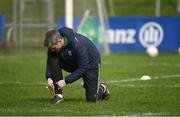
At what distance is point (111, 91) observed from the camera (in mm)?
14016

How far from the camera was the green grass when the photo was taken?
1098 cm

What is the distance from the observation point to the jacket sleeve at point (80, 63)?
458 inches

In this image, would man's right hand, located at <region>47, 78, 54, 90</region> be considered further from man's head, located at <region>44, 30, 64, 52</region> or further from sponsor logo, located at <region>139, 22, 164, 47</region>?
sponsor logo, located at <region>139, 22, 164, 47</region>

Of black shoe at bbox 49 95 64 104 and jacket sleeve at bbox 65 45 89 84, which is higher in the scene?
jacket sleeve at bbox 65 45 89 84

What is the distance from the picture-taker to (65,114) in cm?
1051

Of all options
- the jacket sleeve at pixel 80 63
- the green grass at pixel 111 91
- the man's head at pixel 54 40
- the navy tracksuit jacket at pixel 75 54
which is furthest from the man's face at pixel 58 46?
the green grass at pixel 111 91

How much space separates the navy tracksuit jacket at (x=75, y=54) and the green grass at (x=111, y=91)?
1.81ft

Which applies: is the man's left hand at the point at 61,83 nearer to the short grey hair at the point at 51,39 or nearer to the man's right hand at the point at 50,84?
the man's right hand at the point at 50,84

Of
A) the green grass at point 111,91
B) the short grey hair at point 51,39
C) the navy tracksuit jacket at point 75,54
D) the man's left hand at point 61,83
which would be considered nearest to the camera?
the green grass at point 111,91

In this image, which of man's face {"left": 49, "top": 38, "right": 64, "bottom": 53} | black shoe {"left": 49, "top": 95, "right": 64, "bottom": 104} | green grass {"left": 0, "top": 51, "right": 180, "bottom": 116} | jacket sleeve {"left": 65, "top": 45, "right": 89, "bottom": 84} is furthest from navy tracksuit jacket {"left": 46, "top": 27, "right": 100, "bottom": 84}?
green grass {"left": 0, "top": 51, "right": 180, "bottom": 116}

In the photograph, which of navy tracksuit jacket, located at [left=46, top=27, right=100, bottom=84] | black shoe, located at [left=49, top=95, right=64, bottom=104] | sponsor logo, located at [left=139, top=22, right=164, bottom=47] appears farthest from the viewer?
sponsor logo, located at [left=139, top=22, right=164, bottom=47]

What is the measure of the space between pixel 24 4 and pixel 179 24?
644 cm

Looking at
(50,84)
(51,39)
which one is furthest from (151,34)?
(51,39)

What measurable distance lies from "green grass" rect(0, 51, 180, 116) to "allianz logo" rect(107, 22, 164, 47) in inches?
212
